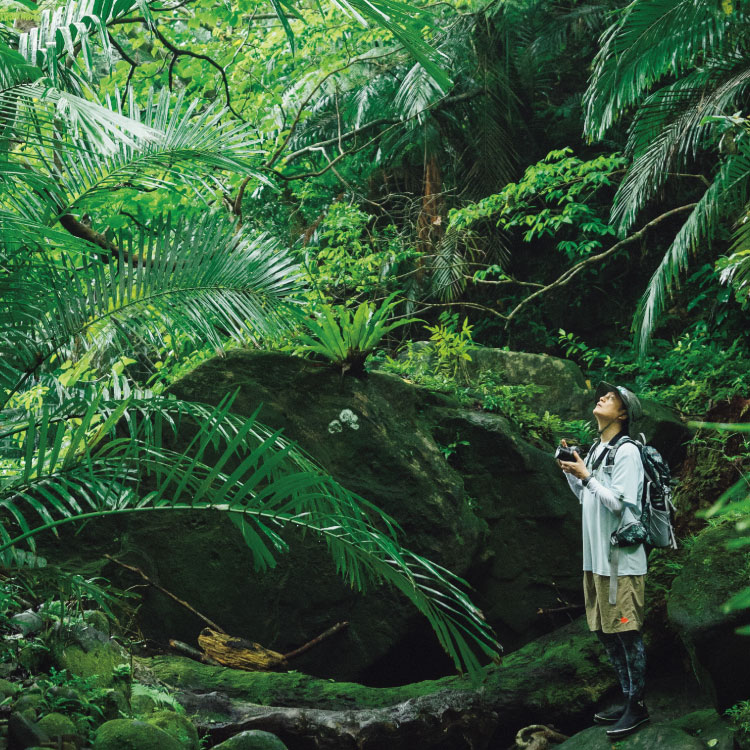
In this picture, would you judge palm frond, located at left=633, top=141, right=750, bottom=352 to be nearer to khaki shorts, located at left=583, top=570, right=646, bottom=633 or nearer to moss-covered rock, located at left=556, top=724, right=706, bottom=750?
khaki shorts, located at left=583, top=570, right=646, bottom=633

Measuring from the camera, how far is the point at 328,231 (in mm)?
8281

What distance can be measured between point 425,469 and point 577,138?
7746 mm

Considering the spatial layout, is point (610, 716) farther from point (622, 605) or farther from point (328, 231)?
point (328, 231)

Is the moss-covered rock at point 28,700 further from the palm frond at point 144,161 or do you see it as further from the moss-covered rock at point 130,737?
the palm frond at point 144,161

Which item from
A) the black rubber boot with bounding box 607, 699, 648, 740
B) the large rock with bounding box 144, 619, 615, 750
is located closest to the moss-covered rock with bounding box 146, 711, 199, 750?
the large rock with bounding box 144, 619, 615, 750

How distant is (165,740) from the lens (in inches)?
114

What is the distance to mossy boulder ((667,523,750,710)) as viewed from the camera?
3809 mm

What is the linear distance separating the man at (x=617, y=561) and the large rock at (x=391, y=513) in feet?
5.04

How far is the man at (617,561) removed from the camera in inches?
163

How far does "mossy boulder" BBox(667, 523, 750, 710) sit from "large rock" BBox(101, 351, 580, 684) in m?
1.76

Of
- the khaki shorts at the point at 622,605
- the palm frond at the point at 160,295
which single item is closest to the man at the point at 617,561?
the khaki shorts at the point at 622,605

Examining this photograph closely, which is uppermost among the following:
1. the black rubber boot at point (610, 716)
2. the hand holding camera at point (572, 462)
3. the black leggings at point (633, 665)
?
the hand holding camera at point (572, 462)

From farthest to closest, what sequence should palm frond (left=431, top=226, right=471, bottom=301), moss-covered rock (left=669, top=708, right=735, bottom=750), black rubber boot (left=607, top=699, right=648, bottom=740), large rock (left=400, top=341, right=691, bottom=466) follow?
1. palm frond (left=431, top=226, right=471, bottom=301)
2. large rock (left=400, top=341, right=691, bottom=466)
3. black rubber boot (left=607, top=699, right=648, bottom=740)
4. moss-covered rock (left=669, top=708, right=735, bottom=750)

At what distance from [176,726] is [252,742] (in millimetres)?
410
